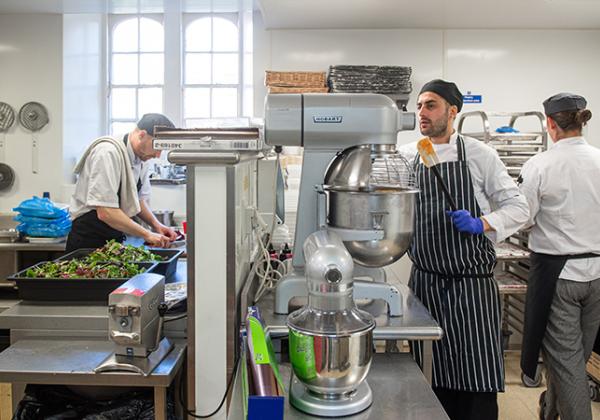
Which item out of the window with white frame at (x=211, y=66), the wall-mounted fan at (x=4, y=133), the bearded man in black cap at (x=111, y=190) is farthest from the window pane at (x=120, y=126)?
the bearded man in black cap at (x=111, y=190)

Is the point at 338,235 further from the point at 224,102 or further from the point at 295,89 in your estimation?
the point at 224,102

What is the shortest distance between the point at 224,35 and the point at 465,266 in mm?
4377

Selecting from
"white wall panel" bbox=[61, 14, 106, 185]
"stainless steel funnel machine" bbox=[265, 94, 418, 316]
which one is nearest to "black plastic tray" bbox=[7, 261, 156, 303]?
"stainless steel funnel machine" bbox=[265, 94, 418, 316]

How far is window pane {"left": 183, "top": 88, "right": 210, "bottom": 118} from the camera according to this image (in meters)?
5.64

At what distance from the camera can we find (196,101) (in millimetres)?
5660

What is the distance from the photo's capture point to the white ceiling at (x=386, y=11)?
12.5 feet

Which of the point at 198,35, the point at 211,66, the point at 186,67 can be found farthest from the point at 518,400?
the point at 198,35

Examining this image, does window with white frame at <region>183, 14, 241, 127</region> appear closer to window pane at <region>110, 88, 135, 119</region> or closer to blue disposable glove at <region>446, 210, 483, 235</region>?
window pane at <region>110, 88, 135, 119</region>

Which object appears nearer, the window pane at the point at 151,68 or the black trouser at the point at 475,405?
the black trouser at the point at 475,405

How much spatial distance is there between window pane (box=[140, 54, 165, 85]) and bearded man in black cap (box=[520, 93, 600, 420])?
409 cm

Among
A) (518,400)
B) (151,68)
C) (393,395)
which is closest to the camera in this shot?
(393,395)

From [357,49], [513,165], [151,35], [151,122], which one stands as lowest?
[513,165]

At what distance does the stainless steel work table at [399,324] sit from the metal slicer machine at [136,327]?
30cm

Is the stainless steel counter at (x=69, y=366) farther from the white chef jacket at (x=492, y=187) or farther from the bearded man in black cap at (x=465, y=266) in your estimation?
the white chef jacket at (x=492, y=187)
